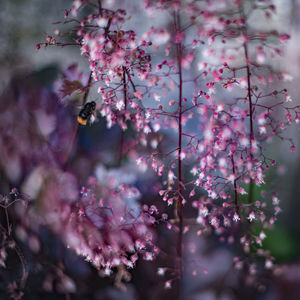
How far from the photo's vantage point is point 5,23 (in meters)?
1.11

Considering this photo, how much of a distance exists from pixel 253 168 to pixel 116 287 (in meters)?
0.86

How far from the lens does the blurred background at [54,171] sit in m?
1.00

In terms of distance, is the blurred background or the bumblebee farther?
the blurred background

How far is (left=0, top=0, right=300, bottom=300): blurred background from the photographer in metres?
1.00

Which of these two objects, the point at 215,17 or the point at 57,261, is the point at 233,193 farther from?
the point at 57,261

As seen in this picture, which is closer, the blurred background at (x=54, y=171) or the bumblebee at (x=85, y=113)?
the bumblebee at (x=85, y=113)

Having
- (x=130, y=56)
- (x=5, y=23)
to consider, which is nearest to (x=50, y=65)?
(x=5, y=23)

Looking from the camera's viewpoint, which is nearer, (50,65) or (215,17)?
(215,17)

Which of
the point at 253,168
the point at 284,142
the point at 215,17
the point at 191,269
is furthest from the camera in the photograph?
the point at 191,269

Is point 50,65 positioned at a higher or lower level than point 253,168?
higher

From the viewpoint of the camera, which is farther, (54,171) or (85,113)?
(54,171)

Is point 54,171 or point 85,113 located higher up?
point 85,113

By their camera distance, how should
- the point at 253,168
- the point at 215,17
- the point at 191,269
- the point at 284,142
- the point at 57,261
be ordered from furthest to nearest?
the point at 57,261 < the point at 191,269 < the point at 284,142 < the point at 253,168 < the point at 215,17

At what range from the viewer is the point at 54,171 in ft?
3.86
